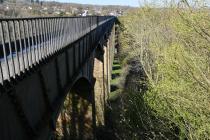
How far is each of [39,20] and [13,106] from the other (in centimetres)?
263

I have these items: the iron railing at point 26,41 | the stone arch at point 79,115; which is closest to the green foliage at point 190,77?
the iron railing at point 26,41

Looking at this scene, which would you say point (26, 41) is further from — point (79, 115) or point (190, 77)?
point (79, 115)

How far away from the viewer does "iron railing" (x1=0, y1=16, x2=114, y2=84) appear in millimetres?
5230

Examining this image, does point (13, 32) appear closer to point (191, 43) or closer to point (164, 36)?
point (191, 43)

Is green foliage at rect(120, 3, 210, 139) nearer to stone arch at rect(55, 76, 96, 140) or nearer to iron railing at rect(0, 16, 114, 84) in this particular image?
iron railing at rect(0, 16, 114, 84)

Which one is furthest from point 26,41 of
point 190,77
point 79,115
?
point 79,115

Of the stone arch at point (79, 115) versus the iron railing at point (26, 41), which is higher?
the iron railing at point (26, 41)

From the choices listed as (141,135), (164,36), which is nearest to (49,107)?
(141,135)

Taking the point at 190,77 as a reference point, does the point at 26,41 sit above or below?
above

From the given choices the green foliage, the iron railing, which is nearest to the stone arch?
the green foliage

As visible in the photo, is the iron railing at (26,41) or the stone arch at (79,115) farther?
the stone arch at (79,115)

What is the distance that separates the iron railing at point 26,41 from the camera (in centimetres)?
523

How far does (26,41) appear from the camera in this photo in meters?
6.79

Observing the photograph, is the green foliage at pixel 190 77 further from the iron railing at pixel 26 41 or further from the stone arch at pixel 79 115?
the stone arch at pixel 79 115
